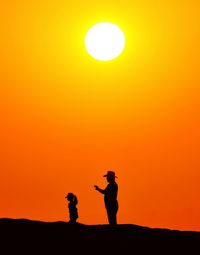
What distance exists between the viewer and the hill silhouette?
20844mm

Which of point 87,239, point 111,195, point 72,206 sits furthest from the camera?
point 72,206

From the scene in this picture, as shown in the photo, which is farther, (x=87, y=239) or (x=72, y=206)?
(x=72, y=206)

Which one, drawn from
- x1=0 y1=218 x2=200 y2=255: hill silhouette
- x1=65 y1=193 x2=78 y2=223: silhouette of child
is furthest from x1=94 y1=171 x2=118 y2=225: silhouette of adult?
x1=65 y1=193 x2=78 y2=223: silhouette of child

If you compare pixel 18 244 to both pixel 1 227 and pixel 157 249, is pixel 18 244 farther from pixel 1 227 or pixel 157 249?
pixel 157 249

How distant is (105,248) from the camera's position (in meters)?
21.1

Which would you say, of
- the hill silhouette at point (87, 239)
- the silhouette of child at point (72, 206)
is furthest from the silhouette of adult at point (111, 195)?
the silhouette of child at point (72, 206)

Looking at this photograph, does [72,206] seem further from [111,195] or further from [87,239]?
[87,239]

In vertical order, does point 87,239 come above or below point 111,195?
below

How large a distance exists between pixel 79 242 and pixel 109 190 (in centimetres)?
292

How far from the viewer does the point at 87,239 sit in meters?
21.8

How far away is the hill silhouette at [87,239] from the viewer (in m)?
20.8

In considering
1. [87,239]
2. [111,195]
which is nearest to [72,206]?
[111,195]

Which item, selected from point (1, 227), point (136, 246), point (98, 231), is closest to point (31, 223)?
point (1, 227)

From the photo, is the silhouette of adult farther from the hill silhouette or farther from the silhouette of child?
the silhouette of child
